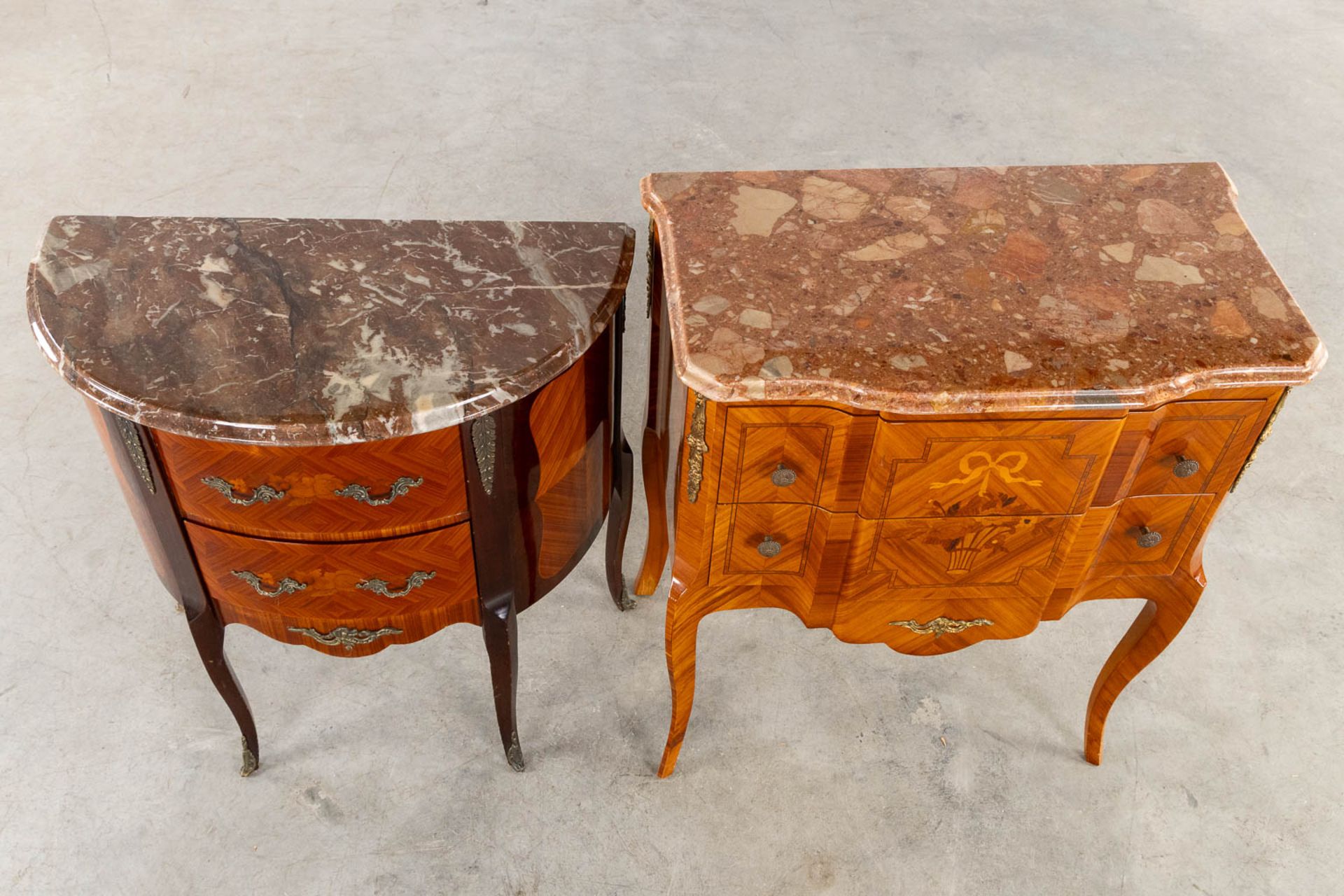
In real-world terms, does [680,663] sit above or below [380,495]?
below

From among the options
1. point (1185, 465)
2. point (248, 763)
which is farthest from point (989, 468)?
point (248, 763)

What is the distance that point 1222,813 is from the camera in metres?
2.47

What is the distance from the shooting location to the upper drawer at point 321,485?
1767 mm

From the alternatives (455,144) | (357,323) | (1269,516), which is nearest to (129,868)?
(357,323)

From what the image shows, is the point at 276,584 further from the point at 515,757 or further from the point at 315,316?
the point at 515,757

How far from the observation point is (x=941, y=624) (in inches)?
84.5

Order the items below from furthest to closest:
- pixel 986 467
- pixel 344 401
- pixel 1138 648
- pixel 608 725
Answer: pixel 608 725 < pixel 1138 648 < pixel 986 467 < pixel 344 401

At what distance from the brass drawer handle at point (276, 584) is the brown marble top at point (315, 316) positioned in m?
0.36

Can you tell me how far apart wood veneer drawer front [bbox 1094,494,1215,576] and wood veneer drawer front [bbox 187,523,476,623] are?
3.74ft

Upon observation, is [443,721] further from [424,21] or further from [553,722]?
[424,21]

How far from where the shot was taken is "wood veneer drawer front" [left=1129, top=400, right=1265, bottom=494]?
183 cm

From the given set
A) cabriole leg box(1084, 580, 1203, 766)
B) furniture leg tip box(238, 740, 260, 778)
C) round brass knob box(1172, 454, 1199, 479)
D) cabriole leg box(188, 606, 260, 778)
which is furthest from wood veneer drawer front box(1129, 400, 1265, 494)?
furniture leg tip box(238, 740, 260, 778)

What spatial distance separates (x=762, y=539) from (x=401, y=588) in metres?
0.64

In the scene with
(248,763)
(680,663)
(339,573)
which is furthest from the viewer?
(248,763)
